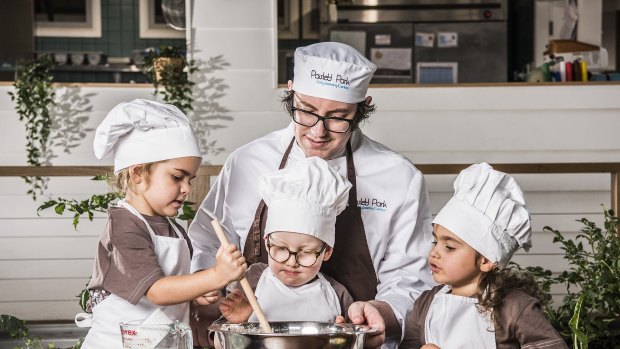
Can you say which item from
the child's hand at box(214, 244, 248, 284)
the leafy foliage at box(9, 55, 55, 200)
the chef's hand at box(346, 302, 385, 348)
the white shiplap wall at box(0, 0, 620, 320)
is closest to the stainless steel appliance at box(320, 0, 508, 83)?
the white shiplap wall at box(0, 0, 620, 320)

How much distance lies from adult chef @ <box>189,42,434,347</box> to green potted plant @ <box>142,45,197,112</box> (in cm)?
314

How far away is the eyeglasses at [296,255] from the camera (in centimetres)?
218

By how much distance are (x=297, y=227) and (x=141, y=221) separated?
0.34 meters

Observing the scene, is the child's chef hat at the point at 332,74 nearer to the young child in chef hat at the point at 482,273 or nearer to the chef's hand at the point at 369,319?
the young child in chef hat at the point at 482,273

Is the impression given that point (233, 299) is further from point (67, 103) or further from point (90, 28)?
point (90, 28)

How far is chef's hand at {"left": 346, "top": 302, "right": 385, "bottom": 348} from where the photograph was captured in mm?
2055

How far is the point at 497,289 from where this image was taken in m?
2.30

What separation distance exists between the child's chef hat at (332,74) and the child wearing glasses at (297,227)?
0.34m

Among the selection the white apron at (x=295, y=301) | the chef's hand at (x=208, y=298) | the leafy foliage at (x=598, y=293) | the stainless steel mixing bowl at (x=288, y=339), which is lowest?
the leafy foliage at (x=598, y=293)

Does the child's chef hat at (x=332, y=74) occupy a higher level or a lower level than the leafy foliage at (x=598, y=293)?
higher

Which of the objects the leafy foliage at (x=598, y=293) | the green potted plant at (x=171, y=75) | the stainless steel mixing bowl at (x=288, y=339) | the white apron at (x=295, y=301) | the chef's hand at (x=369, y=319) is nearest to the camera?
the stainless steel mixing bowl at (x=288, y=339)

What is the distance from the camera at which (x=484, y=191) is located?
2283 millimetres

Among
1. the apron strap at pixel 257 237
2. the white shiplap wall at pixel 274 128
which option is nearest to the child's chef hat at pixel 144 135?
the apron strap at pixel 257 237

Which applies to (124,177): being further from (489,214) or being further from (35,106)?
(35,106)
